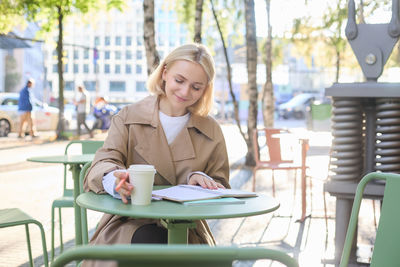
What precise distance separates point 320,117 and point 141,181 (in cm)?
2719

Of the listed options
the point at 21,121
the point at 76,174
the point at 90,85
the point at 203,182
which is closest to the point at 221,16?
the point at 21,121

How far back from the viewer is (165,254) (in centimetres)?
129

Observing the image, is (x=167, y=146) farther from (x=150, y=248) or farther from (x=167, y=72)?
(x=150, y=248)

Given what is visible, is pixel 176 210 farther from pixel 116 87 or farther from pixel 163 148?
pixel 116 87

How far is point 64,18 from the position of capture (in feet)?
65.4

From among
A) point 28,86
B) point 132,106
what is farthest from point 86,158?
point 28,86

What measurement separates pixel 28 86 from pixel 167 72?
16.6 m

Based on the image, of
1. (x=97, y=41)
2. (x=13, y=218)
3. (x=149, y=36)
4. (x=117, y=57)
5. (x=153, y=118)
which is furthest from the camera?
(x=97, y=41)

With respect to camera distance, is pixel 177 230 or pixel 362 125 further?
pixel 362 125

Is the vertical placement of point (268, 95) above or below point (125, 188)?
below

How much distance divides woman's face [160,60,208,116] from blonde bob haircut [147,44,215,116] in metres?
0.02

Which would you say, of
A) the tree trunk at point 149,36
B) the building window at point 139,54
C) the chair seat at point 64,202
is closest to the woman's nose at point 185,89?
the chair seat at point 64,202

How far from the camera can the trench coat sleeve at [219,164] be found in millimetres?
3314

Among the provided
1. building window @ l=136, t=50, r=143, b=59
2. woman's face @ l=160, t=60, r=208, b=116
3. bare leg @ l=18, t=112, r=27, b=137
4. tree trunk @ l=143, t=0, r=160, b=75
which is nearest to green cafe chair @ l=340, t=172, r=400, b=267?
woman's face @ l=160, t=60, r=208, b=116
